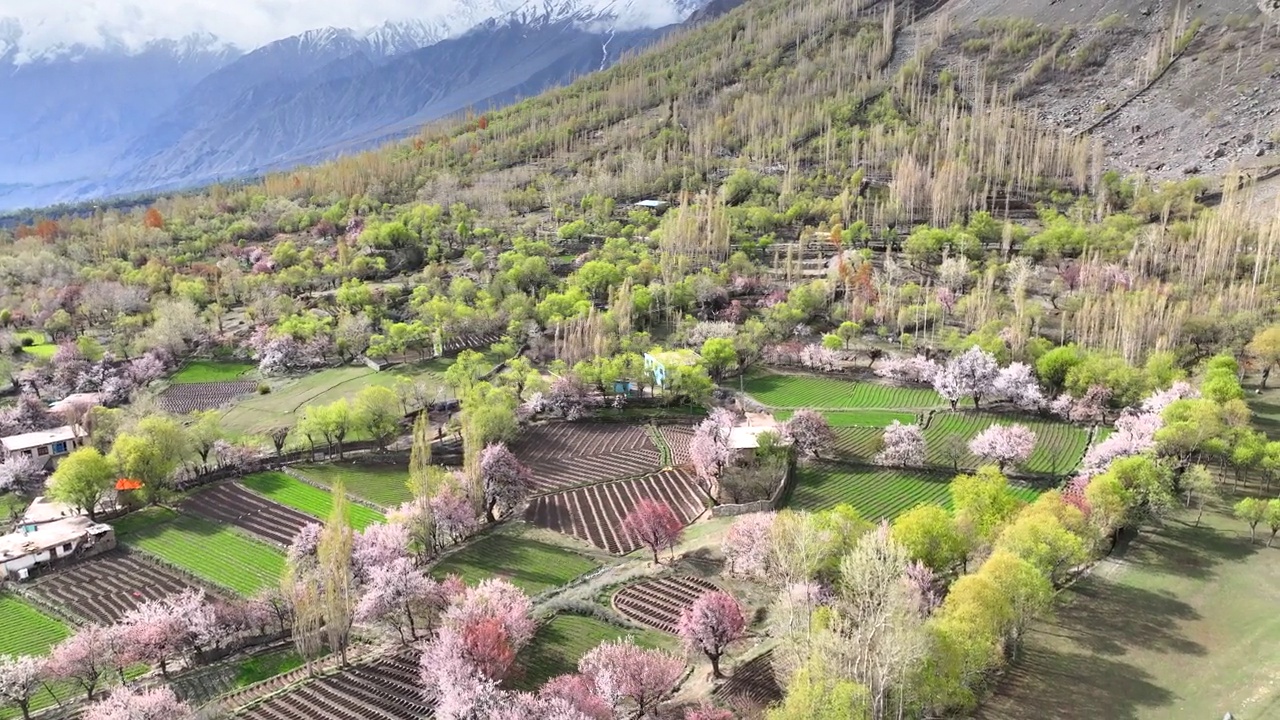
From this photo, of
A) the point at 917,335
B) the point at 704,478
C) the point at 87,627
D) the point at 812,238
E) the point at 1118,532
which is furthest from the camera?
the point at 812,238

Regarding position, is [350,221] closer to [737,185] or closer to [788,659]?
[737,185]

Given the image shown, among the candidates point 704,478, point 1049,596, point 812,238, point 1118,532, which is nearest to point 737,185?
point 812,238

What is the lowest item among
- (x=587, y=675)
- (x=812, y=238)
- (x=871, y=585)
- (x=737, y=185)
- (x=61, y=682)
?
(x=61, y=682)

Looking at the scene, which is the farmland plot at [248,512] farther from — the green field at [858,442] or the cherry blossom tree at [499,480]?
the green field at [858,442]

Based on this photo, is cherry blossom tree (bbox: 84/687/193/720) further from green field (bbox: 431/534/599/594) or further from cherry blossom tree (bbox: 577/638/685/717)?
cherry blossom tree (bbox: 577/638/685/717)

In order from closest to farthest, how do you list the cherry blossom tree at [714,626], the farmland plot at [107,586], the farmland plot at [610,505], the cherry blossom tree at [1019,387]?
the cherry blossom tree at [714,626] → the farmland plot at [107,586] → the farmland plot at [610,505] → the cherry blossom tree at [1019,387]

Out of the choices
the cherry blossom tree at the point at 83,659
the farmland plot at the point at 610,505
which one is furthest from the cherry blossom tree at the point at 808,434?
the cherry blossom tree at the point at 83,659
